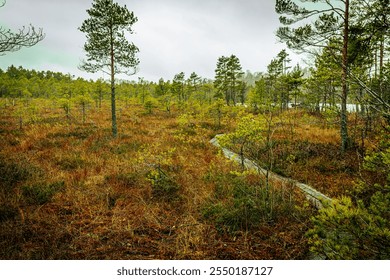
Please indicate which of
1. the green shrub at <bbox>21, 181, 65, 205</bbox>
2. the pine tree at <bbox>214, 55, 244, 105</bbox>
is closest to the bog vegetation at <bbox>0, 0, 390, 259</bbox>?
the green shrub at <bbox>21, 181, 65, 205</bbox>

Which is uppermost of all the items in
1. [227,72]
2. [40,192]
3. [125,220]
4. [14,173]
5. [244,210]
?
[227,72]

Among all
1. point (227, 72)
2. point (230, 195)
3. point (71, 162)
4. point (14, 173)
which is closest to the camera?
point (230, 195)

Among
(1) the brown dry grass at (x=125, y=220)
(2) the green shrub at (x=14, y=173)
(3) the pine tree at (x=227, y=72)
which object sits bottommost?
(1) the brown dry grass at (x=125, y=220)

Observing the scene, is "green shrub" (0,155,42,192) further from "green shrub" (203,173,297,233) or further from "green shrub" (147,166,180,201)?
"green shrub" (203,173,297,233)

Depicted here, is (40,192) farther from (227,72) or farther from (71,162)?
(227,72)

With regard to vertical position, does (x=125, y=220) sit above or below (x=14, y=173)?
below

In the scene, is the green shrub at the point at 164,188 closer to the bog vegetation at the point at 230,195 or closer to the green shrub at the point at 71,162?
the bog vegetation at the point at 230,195

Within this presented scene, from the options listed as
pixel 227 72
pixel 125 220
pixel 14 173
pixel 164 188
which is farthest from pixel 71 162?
pixel 227 72

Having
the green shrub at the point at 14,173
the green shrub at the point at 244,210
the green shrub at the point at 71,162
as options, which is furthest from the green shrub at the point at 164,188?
the green shrub at the point at 14,173

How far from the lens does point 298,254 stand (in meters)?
3.26
